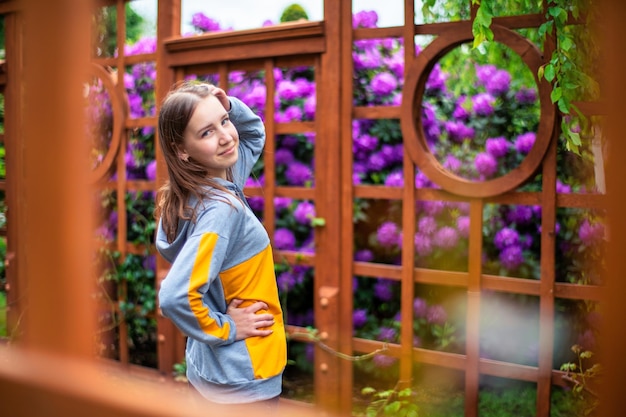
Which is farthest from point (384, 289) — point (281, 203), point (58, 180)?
point (58, 180)

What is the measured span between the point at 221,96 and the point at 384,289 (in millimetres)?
1783

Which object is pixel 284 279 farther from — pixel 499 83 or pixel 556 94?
pixel 556 94

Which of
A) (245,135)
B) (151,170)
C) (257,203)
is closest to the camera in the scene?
(245,135)

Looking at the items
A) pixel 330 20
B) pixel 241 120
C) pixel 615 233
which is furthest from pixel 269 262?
pixel 330 20

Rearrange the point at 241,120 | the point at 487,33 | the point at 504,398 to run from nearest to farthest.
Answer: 1. the point at 241,120
2. the point at 487,33
3. the point at 504,398

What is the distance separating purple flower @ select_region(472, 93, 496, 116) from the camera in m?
3.13

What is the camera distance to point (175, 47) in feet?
10.7

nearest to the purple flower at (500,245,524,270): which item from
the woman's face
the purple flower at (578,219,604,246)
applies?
the purple flower at (578,219,604,246)

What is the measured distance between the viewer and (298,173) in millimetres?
3332

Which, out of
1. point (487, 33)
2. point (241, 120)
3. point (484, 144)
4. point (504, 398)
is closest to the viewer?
point (241, 120)

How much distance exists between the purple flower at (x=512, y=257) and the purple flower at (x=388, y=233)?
0.52 metres

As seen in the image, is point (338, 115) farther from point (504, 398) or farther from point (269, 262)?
point (504, 398)

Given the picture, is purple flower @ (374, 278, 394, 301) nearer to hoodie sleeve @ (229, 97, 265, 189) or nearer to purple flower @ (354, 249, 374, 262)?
purple flower @ (354, 249, 374, 262)

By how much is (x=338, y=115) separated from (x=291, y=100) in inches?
26.3
